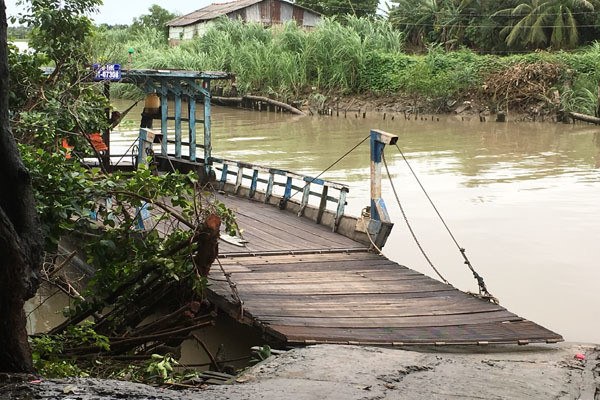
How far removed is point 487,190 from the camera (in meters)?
19.2

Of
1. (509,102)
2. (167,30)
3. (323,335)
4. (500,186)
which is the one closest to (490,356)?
(323,335)

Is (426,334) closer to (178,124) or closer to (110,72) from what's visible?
(110,72)

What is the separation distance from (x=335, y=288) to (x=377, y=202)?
1980 millimetres

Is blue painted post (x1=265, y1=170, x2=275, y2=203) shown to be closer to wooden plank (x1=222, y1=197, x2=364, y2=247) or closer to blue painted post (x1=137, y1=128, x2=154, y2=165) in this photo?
wooden plank (x1=222, y1=197, x2=364, y2=247)

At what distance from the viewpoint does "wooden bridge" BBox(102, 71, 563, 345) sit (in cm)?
729

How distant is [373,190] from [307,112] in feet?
84.6

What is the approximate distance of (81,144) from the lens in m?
8.55

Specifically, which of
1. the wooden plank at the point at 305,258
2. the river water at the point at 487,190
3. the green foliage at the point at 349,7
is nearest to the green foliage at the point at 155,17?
the green foliage at the point at 349,7

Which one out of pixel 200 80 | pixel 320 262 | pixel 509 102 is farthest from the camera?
pixel 509 102

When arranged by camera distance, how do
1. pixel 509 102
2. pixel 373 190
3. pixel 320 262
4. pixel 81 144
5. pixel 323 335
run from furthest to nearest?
pixel 509 102 < pixel 373 190 < pixel 320 262 < pixel 81 144 < pixel 323 335

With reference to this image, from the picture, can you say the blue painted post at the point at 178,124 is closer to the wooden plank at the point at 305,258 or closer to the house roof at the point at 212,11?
the wooden plank at the point at 305,258

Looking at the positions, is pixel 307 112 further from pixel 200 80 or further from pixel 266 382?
pixel 266 382

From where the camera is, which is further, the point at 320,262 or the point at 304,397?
the point at 320,262

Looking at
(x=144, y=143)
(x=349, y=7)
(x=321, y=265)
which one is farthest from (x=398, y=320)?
(x=349, y=7)
